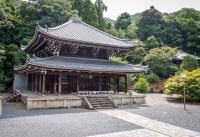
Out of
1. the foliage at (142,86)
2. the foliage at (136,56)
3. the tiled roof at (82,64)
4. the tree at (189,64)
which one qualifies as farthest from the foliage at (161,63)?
the tiled roof at (82,64)

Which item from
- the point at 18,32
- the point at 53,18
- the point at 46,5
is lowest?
the point at 18,32

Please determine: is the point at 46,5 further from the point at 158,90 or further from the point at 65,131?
the point at 65,131

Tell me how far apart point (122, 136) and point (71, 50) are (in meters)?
13.3

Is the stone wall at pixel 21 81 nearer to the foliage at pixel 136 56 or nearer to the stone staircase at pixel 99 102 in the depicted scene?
the stone staircase at pixel 99 102

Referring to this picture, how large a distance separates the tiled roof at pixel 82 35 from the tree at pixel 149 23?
39.3m

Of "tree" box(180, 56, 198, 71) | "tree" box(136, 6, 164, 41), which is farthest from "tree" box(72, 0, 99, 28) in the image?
"tree" box(136, 6, 164, 41)

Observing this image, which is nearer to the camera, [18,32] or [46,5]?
[18,32]

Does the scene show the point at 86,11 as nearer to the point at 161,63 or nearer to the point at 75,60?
the point at 161,63

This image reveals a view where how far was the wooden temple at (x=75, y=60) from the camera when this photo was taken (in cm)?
1764

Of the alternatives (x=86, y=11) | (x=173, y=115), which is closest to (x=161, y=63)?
(x=86, y=11)

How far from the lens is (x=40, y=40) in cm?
1966

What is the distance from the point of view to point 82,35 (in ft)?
69.1

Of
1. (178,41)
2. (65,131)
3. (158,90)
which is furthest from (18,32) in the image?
(178,41)

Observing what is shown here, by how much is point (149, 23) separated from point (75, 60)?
160 feet
